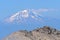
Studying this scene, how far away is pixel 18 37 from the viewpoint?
7227mm

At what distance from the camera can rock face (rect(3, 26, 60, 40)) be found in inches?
279

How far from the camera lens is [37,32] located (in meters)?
7.24

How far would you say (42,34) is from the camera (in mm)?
7121

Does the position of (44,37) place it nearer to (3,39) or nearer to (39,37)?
(39,37)

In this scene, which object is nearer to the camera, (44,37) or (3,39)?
(44,37)

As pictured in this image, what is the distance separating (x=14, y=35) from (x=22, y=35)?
0.27m

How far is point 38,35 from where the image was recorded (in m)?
7.17

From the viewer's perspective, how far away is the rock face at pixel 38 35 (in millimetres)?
7090

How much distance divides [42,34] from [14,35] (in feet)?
2.81

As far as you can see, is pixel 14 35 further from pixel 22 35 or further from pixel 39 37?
pixel 39 37

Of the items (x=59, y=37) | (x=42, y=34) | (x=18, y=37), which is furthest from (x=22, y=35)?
(x=59, y=37)

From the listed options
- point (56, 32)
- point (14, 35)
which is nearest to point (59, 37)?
point (56, 32)

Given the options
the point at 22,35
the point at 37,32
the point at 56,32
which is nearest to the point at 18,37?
the point at 22,35

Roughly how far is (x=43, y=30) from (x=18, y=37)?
760 millimetres
